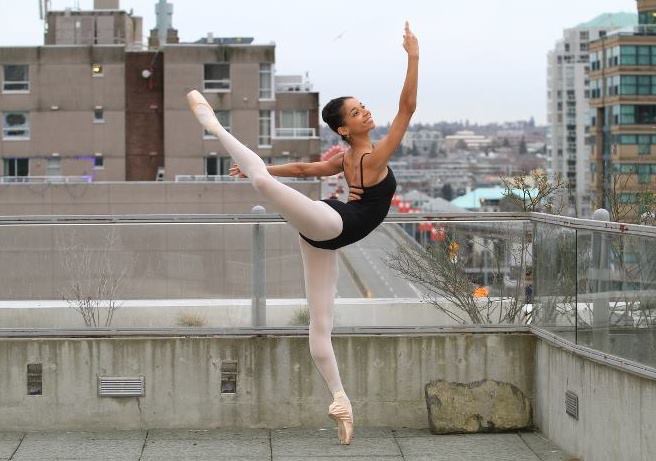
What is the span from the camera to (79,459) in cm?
977

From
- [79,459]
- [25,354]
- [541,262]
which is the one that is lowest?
[79,459]

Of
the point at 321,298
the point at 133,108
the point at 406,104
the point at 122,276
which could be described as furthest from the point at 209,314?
the point at 133,108

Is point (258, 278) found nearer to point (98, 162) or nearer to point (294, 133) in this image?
point (294, 133)

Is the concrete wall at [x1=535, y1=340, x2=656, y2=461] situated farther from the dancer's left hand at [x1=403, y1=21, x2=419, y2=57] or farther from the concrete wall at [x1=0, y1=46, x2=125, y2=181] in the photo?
the concrete wall at [x1=0, y1=46, x2=125, y2=181]

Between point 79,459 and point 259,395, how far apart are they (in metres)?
1.52

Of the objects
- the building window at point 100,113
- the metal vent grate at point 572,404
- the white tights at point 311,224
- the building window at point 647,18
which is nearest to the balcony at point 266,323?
the metal vent grate at point 572,404

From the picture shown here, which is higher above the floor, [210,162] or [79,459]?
[210,162]

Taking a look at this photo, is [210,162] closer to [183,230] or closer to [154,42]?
[154,42]

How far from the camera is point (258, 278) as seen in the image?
35.5ft

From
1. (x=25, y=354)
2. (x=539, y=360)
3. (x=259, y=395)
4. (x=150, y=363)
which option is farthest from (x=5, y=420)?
(x=539, y=360)

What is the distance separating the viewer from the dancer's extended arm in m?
6.91

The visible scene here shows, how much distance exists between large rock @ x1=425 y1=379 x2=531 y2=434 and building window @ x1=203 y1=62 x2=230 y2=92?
205ft

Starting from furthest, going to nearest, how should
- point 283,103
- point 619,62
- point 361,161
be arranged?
point 619,62, point 283,103, point 361,161

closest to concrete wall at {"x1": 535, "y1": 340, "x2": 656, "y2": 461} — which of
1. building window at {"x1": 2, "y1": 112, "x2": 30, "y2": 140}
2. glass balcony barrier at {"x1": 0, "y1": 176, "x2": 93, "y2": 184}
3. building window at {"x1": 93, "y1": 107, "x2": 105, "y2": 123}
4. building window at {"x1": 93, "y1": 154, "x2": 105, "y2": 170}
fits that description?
glass balcony barrier at {"x1": 0, "y1": 176, "x2": 93, "y2": 184}
